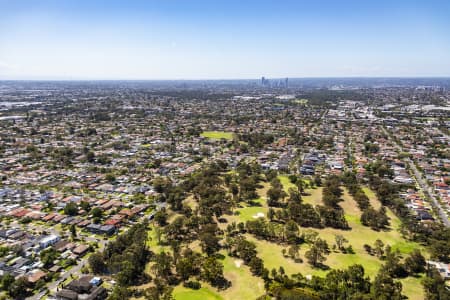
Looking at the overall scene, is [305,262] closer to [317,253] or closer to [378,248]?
[317,253]

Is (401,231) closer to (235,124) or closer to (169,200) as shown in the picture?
(169,200)

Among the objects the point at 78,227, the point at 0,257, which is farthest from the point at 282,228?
the point at 0,257

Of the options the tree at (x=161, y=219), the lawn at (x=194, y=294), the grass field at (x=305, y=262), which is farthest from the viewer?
the tree at (x=161, y=219)

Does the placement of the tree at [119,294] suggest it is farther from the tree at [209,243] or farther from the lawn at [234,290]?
the tree at [209,243]

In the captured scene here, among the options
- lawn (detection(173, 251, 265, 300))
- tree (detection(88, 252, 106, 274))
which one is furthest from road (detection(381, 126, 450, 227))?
tree (detection(88, 252, 106, 274))

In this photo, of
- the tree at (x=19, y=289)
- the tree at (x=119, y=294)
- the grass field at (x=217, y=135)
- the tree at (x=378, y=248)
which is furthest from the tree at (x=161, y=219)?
the grass field at (x=217, y=135)

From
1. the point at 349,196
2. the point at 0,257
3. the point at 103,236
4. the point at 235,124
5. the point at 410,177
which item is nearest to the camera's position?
the point at 0,257
